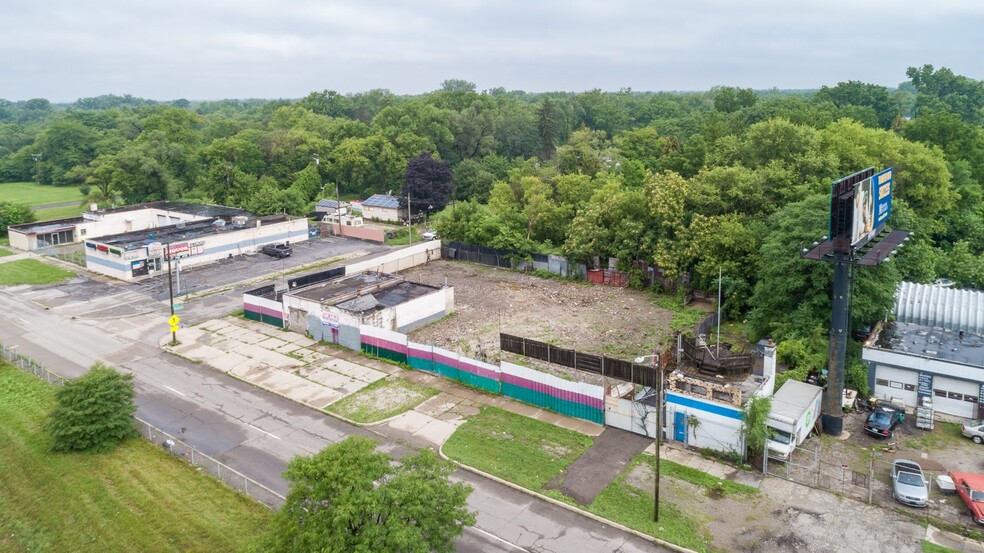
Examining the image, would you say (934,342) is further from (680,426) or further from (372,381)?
(372,381)

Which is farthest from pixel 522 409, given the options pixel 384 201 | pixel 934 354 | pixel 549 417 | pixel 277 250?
pixel 384 201

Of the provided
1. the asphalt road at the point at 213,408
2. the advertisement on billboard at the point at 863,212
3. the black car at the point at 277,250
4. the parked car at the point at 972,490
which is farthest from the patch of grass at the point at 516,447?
the black car at the point at 277,250

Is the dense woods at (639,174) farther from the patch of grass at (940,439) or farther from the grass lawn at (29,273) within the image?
the grass lawn at (29,273)

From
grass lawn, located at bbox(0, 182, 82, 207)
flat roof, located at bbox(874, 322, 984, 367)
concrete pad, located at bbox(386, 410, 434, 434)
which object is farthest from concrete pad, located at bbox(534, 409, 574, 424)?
grass lawn, located at bbox(0, 182, 82, 207)

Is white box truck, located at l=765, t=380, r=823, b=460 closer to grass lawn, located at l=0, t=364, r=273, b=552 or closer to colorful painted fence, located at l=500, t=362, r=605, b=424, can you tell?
colorful painted fence, located at l=500, t=362, r=605, b=424

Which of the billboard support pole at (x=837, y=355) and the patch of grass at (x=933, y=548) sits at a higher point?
the billboard support pole at (x=837, y=355)

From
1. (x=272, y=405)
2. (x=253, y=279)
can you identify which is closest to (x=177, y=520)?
(x=272, y=405)
